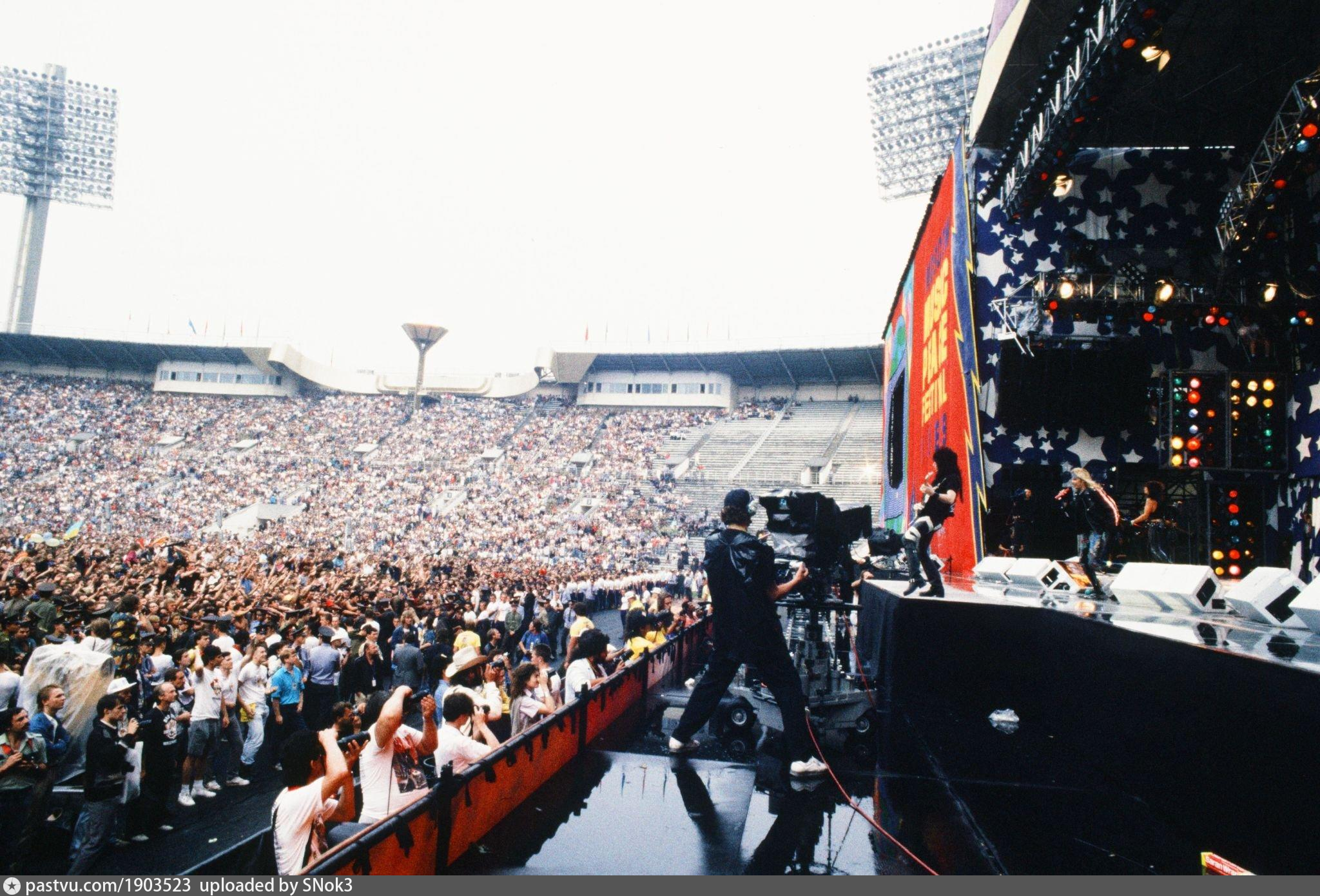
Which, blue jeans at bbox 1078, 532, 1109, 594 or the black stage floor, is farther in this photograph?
blue jeans at bbox 1078, 532, 1109, 594

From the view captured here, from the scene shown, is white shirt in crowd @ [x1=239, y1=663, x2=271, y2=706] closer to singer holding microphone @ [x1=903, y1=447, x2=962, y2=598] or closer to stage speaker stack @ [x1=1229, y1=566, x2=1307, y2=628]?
singer holding microphone @ [x1=903, y1=447, x2=962, y2=598]

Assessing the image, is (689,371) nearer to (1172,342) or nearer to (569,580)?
(569,580)

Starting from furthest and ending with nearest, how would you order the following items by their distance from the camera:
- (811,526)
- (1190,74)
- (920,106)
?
(920,106), (1190,74), (811,526)

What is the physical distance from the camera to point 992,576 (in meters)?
8.27

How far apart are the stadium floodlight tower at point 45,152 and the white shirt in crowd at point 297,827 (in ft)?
179

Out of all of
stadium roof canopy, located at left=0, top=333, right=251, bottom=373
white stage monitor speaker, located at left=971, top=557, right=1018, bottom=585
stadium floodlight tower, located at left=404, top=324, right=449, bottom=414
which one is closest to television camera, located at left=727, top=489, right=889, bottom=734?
white stage monitor speaker, located at left=971, top=557, right=1018, bottom=585

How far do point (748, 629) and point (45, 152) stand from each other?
55.9m

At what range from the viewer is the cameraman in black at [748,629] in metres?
4.34

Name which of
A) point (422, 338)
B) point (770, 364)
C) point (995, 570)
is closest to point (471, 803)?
point (995, 570)

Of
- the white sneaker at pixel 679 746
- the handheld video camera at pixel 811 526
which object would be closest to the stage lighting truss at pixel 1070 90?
the handheld video camera at pixel 811 526

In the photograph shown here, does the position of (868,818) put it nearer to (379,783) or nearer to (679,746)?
(679,746)

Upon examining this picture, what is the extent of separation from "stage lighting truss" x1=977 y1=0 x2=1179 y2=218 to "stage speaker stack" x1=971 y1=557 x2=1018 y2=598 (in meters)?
5.24

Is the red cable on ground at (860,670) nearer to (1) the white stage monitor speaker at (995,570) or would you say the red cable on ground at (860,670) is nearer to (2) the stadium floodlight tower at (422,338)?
(1) the white stage monitor speaker at (995,570)

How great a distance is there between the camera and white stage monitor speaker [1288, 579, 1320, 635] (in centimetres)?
370
